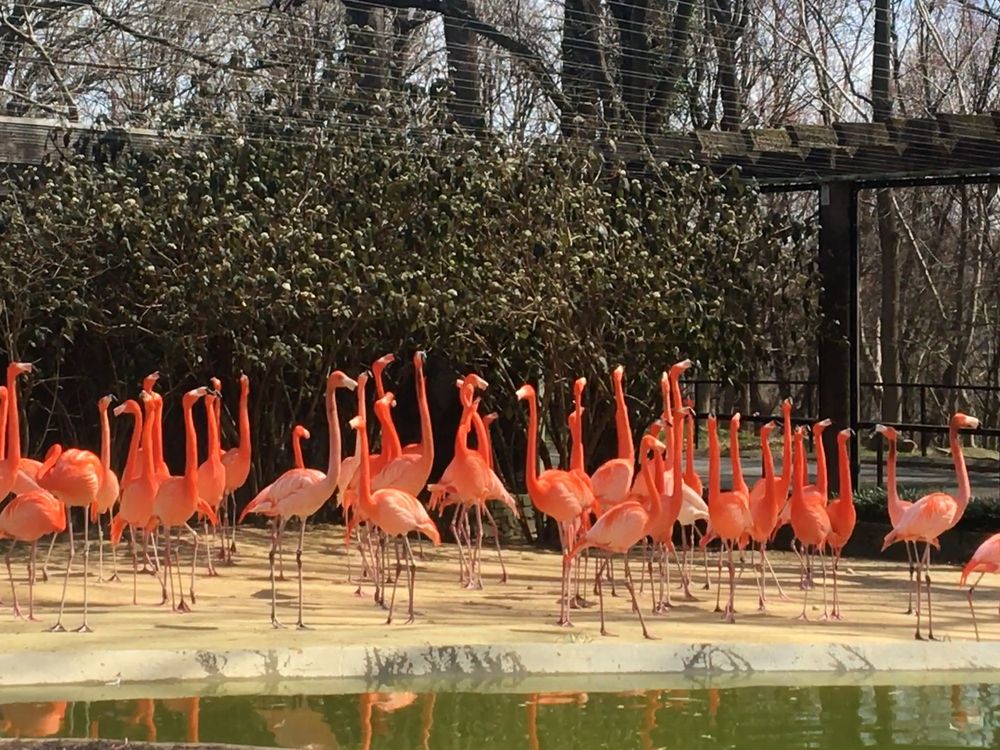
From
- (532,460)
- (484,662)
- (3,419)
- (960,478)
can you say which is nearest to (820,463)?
(960,478)

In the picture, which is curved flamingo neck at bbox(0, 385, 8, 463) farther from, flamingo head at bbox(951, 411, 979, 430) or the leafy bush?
flamingo head at bbox(951, 411, 979, 430)

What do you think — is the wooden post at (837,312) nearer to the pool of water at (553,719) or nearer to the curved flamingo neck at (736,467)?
the curved flamingo neck at (736,467)

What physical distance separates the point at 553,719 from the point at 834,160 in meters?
7.15

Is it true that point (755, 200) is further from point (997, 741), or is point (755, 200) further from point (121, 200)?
point (997, 741)

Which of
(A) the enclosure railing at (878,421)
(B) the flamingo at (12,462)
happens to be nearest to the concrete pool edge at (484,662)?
(B) the flamingo at (12,462)

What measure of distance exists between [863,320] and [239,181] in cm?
2360

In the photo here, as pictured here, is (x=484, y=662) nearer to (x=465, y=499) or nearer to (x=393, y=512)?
(x=393, y=512)

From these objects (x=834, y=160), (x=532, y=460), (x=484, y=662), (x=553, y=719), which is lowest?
(x=553, y=719)

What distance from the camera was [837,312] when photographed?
13406mm

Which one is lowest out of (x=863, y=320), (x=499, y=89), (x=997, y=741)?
(x=997, y=741)

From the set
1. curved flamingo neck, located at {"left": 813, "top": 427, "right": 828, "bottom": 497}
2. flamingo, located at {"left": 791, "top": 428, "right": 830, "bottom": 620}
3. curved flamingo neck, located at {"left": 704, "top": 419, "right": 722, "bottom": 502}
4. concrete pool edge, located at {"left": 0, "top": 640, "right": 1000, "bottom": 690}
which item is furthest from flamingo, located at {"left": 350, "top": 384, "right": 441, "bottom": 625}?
curved flamingo neck, located at {"left": 813, "top": 427, "right": 828, "bottom": 497}

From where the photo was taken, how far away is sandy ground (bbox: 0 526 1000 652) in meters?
7.79

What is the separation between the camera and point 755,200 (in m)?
13.2

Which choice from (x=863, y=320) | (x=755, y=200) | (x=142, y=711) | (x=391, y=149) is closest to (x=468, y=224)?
(x=391, y=149)
